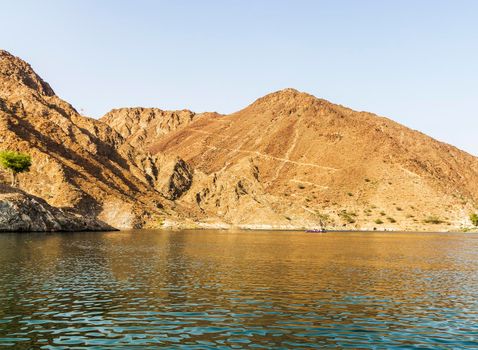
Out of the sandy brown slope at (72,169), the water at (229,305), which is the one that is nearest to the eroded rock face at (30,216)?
the sandy brown slope at (72,169)

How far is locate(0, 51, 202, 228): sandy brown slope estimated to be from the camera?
140 meters

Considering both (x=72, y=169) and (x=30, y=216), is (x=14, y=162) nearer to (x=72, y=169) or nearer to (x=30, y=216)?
(x=30, y=216)

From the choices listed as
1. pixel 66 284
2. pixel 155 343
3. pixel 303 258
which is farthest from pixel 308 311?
pixel 303 258

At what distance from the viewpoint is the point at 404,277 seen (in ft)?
146

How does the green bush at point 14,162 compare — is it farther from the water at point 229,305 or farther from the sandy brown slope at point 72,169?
the water at point 229,305

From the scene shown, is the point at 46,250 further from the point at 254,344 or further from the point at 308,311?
the point at 254,344

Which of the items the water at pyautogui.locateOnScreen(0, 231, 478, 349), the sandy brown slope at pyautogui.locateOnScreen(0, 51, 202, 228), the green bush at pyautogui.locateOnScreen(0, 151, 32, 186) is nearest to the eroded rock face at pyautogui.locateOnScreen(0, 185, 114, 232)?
the green bush at pyautogui.locateOnScreen(0, 151, 32, 186)

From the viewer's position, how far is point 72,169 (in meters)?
152

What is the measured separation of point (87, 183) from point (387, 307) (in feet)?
433

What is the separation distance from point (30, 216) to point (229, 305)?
93596 millimetres

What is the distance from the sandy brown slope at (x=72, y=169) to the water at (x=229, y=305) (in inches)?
3654

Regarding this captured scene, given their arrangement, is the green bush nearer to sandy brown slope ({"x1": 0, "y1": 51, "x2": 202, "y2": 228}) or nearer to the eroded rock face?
sandy brown slope ({"x1": 0, "y1": 51, "x2": 202, "y2": 228})

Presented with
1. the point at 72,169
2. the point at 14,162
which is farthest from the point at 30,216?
the point at 72,169

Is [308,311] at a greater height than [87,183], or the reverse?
[87,183]
